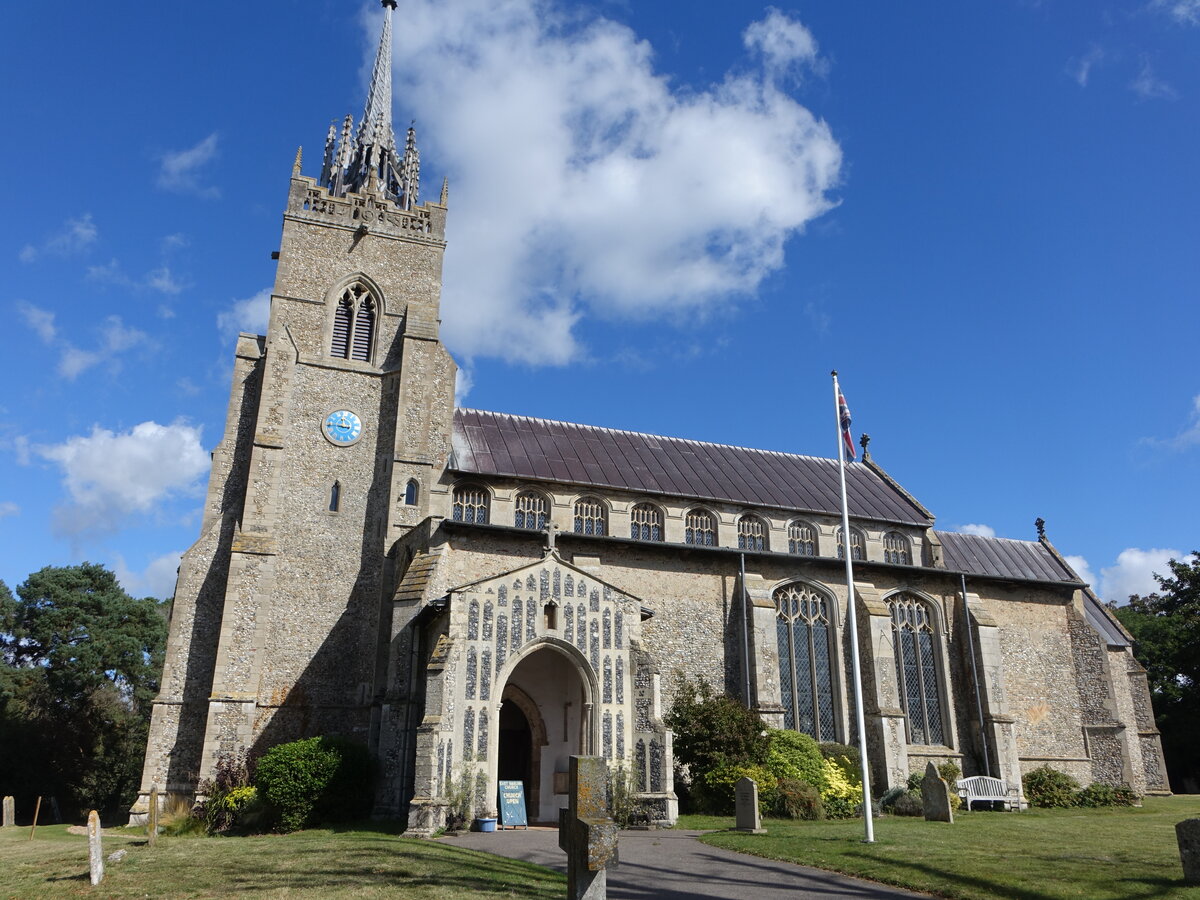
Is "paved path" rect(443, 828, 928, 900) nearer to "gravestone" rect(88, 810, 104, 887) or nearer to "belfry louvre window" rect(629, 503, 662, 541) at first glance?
"gravestone" rect(88, 810, 104, 887)

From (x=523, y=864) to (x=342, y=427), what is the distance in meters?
16.6

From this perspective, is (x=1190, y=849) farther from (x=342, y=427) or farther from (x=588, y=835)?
(x=342, y=427)

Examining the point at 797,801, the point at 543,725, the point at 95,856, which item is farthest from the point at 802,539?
the point at 95,856

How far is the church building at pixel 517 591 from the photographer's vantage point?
18.8 metres

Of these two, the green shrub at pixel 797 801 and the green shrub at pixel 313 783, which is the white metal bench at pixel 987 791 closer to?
the green shrub at pixel 797 801

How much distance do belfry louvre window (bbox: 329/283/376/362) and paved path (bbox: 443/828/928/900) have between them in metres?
16.6

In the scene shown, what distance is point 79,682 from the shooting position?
126 feet

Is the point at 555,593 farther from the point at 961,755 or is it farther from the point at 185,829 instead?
the point at 961,755

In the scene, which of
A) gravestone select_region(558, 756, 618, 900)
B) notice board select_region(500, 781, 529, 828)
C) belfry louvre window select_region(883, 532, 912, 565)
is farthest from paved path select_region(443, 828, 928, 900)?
belfry louvre window select_region(883, 532, 912, 565)

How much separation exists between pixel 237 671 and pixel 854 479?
22.9 metres

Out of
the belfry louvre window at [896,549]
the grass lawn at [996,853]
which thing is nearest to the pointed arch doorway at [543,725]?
the grass lawn at [996,853]

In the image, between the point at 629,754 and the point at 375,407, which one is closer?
the point at 629,754

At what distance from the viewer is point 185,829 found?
760 inches

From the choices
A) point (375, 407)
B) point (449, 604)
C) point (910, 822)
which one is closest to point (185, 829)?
point (449, 604)
